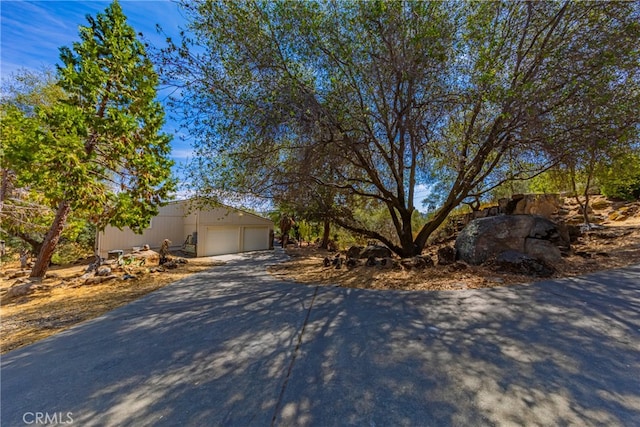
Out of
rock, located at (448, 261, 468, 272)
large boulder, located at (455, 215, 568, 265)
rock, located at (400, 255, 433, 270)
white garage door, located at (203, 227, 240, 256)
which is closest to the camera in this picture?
rock, located at (448, 261, 468, 272)

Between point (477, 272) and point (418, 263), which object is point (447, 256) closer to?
point (418, 263)

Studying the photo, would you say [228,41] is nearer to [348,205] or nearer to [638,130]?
[348,205]

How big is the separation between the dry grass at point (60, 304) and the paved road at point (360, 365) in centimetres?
70

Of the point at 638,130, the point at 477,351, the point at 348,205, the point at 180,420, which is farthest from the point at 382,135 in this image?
the point at 180,420

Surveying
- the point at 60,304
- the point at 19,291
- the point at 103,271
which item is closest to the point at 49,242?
the point at 19,291

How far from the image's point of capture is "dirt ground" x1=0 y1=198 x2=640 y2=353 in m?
5.25

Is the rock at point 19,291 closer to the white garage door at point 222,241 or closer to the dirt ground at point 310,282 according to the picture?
the dirt ground at point 310,282

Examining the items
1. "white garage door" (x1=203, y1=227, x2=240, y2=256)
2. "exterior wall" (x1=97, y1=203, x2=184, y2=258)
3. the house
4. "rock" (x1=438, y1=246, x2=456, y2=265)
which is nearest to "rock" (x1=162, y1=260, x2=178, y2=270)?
the house

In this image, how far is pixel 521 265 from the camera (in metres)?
5.92

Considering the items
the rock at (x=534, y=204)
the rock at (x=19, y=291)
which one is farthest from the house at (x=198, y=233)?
the rock at (x=534, y=204)

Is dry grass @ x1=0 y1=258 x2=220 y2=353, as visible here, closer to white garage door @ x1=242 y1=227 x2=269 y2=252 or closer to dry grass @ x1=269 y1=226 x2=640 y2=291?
dry grass @ x1=269 y1=226 x2=640 y2=291

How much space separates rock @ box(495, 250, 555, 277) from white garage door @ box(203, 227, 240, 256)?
1538 centimetres

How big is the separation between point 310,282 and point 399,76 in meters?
5.52

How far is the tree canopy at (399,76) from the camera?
17.6ft
